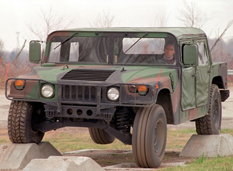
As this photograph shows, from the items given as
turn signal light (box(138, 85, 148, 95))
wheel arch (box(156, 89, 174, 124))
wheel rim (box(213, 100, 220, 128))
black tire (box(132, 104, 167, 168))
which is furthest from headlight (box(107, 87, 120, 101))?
wheel rim (box(213, 100, 220, 128))

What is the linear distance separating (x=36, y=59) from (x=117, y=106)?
74.0 inches

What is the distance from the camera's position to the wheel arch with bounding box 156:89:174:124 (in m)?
9.29

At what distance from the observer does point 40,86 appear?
345 inches

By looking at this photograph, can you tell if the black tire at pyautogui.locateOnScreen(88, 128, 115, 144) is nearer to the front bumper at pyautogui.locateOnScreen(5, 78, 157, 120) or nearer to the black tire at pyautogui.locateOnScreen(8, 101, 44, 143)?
the black tire at pyautogui.locateOnScreen(8, 101, 44, 143)

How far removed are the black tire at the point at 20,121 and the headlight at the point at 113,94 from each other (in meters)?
1.33

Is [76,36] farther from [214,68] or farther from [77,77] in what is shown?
[214,68]

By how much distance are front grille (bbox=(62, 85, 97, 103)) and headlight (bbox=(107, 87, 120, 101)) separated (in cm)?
19

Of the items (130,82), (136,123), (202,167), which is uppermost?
(130,82)

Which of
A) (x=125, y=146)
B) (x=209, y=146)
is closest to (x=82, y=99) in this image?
(x=209, y=146)

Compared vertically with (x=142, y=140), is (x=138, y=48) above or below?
above

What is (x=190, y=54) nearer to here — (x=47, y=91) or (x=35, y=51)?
(x=47, y=91)

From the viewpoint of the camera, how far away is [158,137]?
909cm

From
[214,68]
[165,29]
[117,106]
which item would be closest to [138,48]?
[165,29]

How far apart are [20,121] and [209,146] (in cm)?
349
